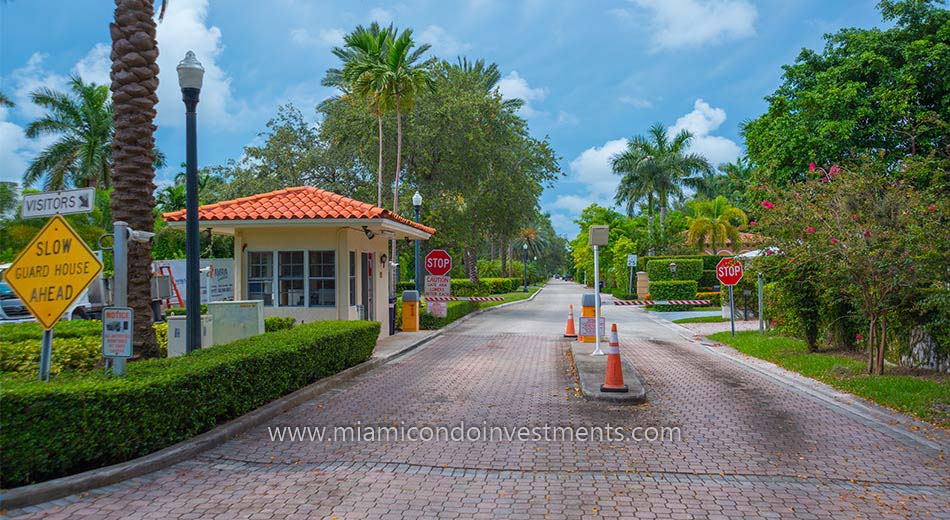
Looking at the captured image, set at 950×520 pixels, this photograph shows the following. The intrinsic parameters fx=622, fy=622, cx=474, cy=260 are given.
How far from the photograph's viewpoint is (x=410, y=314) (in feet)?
62.5

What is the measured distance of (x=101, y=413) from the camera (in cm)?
522

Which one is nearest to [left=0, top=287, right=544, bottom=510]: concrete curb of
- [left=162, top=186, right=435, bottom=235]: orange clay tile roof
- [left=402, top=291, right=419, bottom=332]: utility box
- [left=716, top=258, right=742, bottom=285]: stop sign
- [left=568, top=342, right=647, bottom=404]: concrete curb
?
[left=568, top=342, right=647, bottom=404]: concrete curb

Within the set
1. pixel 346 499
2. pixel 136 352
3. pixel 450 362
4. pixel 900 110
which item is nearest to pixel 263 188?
pixel 450 362

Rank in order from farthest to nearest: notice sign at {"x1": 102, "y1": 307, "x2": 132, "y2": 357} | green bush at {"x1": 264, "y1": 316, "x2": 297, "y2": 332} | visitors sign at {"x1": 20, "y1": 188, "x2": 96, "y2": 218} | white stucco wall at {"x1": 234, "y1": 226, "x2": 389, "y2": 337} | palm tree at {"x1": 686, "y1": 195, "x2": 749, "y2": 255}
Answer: palm tree at {"x1": 686, "y1": 195, "x2": 749, "y2": 255}
white stucco wall at {"x1": 234, "y1": 226, "x2": 389, "y2": 337}
green bush at {"x1": 264, "y1": 316, "x2": 297, "y2": 332}
notice sign at {"x1": 102, "y1": 307, "x2": 132, "y2": 357}
visitors sign at {"x1": 20, "y1": 188, "x2": 96, "y2": 218}

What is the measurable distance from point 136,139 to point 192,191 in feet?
3.13

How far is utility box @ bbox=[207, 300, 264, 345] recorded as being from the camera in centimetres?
1075

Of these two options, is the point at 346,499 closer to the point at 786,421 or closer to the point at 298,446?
the point at 298,446

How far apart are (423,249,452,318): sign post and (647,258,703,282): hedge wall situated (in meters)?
21.2

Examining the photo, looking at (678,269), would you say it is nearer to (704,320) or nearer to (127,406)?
(704,320)

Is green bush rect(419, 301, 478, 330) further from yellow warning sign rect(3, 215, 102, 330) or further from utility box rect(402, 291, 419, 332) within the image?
yellow warning sign rect(3, 215, 102, 330)

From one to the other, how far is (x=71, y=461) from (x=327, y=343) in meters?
4.97

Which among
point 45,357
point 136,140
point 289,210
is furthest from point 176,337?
point 289,210

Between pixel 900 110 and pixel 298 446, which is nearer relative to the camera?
pixel 298 446

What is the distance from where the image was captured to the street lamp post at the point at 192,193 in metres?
8.07
